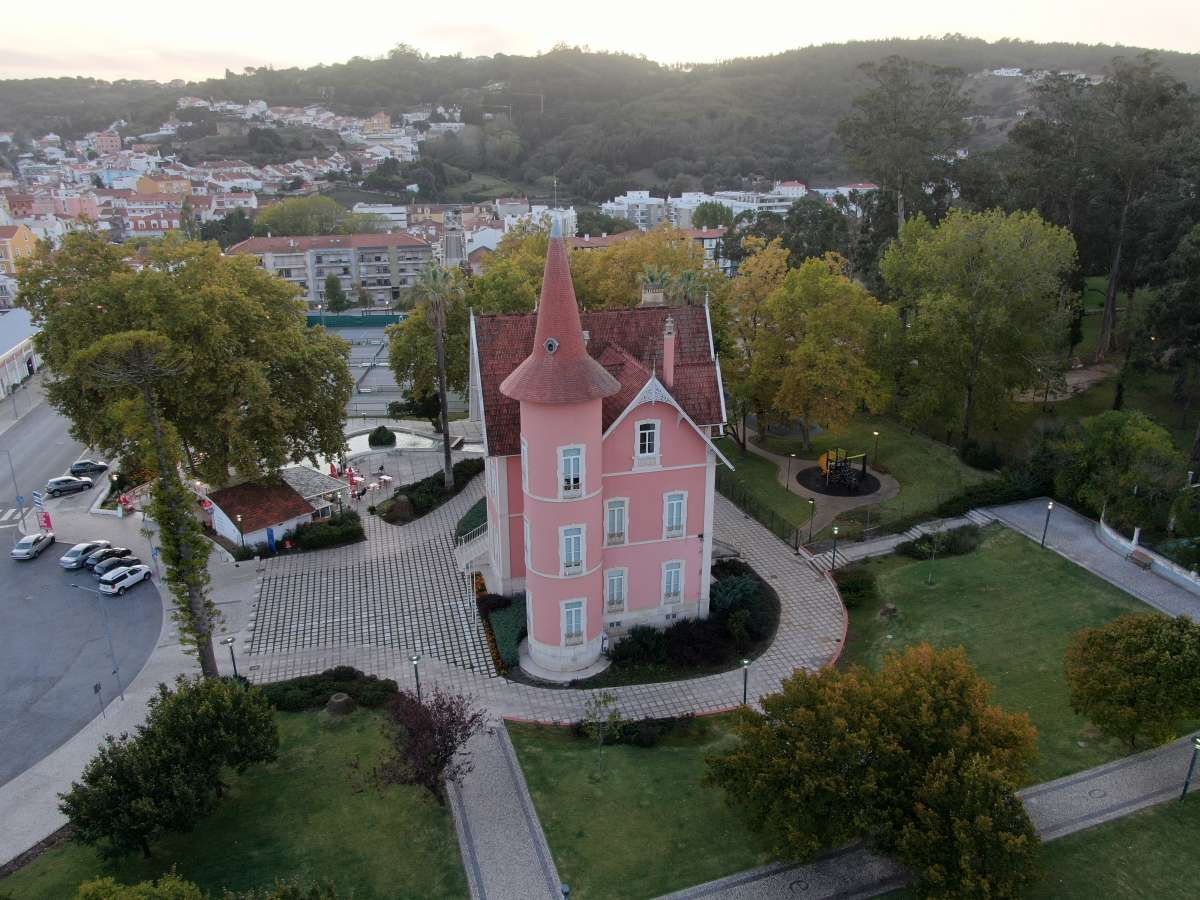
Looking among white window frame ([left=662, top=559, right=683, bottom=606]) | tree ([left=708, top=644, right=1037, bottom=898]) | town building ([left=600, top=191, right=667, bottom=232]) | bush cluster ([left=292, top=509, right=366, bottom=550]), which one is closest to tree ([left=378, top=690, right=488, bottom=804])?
Result: tree ([left=708, top=644, right=1037, bottom=898])

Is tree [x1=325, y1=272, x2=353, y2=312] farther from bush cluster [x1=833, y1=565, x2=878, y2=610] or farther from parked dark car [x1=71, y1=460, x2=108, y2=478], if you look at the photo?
bush cluster [x1=833, y1=565, x2=878, y2=610]

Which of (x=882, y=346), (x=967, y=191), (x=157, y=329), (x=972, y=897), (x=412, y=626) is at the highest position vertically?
(x=967, y=191)

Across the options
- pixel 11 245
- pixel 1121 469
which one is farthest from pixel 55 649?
pixel 11 245

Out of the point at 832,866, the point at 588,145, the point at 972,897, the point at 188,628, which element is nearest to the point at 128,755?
the point at 188,628

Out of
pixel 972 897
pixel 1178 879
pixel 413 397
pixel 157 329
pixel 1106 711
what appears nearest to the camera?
pixel 972 897

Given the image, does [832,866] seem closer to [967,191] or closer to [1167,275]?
[1167,275]
